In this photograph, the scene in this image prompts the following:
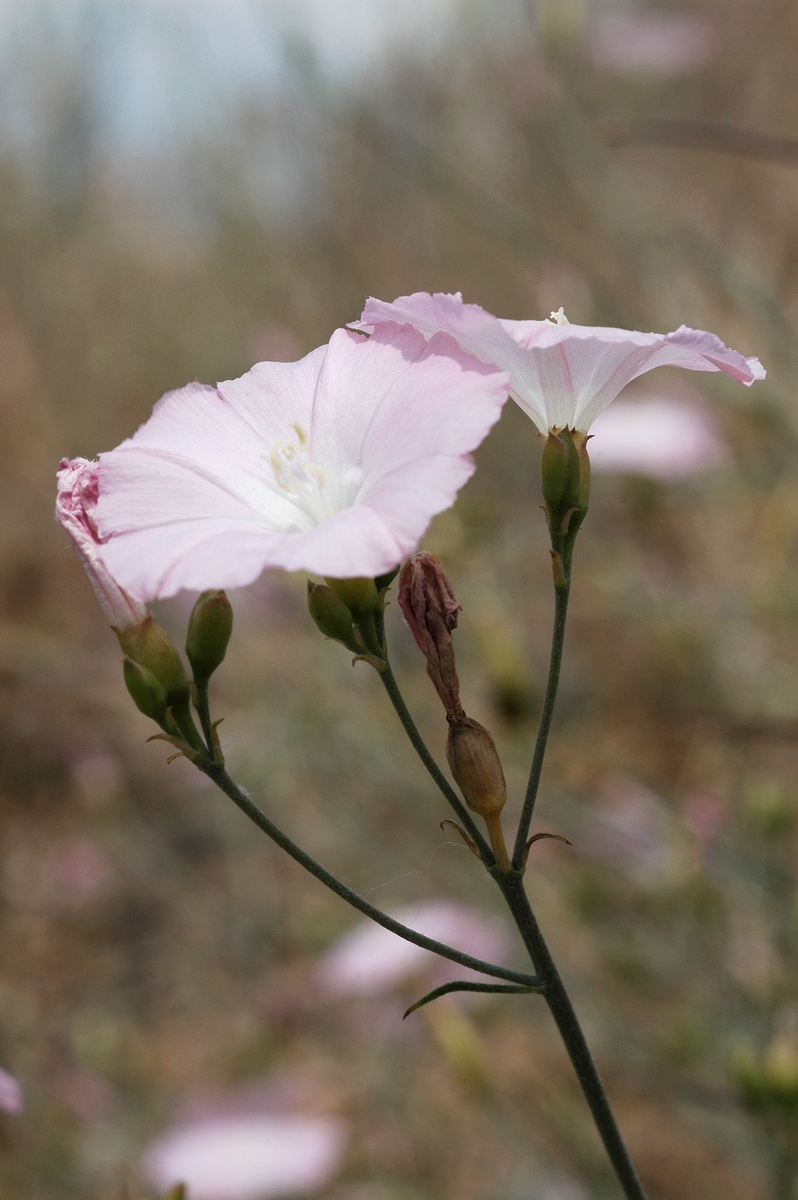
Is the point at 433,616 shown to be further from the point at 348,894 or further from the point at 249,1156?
the point at 249,1156

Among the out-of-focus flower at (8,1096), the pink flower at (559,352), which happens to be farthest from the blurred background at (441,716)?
the pink flower at (559,352)

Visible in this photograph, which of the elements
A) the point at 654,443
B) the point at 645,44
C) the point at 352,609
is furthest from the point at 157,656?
the point at 645,44

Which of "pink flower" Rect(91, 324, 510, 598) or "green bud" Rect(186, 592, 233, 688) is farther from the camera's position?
"green bud" Rect(186, 592, 233, 688)

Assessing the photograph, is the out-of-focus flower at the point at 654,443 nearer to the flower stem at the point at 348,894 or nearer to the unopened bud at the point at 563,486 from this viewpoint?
the unopened bud at the point at 563,486

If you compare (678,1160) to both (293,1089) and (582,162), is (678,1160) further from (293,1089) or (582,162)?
(582,162)

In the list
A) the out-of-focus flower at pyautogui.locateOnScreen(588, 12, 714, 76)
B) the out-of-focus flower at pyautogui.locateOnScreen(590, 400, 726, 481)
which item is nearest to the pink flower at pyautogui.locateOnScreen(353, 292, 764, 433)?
the out-of-focus flower at pyautogui.locateOnScreen(590, 400, 726, 481)

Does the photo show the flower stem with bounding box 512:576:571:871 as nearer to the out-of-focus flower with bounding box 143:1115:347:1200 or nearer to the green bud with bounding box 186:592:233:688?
the green bud with bounding box 186:592:233:688
